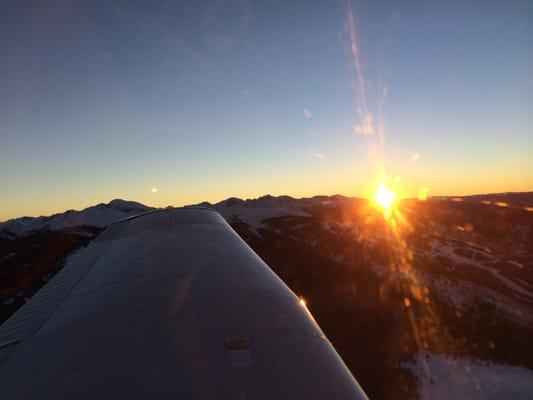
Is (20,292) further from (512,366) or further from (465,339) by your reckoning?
(512,366)

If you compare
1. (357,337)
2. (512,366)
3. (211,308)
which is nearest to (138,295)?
(211,308)

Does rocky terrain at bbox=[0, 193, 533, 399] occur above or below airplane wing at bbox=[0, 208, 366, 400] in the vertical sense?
below

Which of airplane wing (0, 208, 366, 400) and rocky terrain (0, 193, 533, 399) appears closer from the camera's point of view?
airplane wing (0, 208, 366, 400)

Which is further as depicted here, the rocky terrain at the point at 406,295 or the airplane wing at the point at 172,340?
the rocky terrain at the point at 406,295

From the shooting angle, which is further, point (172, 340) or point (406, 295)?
point (406, 295)

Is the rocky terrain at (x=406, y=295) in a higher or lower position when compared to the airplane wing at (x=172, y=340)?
lower

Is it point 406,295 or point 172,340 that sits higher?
point 172,340
